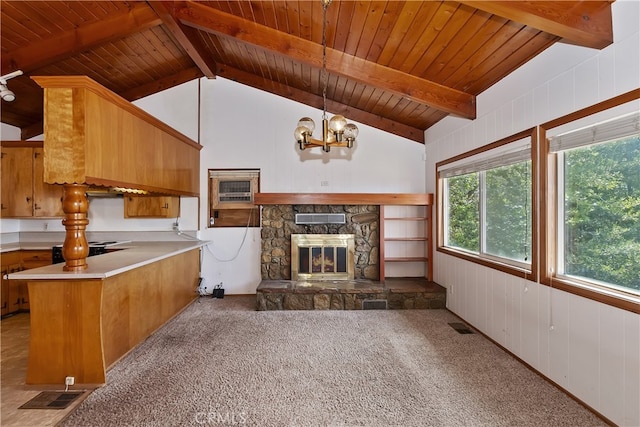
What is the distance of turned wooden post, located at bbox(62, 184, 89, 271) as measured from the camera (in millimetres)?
2455

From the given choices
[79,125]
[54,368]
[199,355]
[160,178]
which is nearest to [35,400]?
[54,368]

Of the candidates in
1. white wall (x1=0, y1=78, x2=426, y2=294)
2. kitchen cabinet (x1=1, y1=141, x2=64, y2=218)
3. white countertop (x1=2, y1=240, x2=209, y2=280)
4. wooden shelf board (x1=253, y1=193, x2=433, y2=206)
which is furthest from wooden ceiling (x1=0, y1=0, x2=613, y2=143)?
white countertop (x1=2, y1=240, x2=209, y2=280)

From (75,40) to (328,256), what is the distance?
4234 millimetres

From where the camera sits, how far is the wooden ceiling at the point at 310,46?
2.31 meters

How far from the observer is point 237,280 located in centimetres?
496

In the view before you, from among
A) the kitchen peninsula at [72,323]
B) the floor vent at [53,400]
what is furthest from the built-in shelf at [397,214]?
the floor vent at [53,400]

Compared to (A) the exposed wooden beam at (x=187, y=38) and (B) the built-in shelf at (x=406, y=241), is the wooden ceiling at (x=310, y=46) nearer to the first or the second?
(A) the exposed wooden beam at (x=187, y=38)

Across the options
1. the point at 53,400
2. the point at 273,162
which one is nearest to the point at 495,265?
the point at 273,162

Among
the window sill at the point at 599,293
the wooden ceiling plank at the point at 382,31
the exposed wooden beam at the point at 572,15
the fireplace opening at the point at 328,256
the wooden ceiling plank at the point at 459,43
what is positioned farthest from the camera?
the fireplace opening at the point at 328,256

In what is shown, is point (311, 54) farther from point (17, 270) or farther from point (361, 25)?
point (17, 270)

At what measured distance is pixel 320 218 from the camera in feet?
15.5

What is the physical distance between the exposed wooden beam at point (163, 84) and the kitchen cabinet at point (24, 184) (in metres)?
1.49

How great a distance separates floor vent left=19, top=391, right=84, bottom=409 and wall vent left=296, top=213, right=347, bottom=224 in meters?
3.19

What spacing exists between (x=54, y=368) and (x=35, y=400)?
23 centimetres
